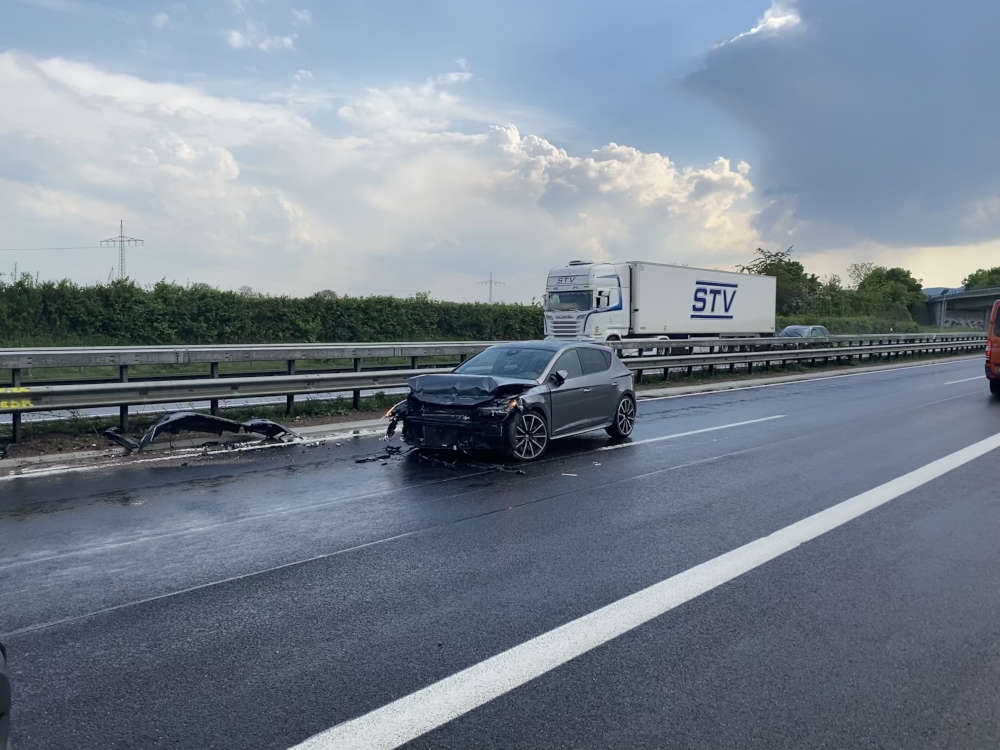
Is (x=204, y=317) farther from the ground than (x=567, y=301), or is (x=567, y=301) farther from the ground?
(x=567, y=301)

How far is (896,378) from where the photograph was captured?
984 inches

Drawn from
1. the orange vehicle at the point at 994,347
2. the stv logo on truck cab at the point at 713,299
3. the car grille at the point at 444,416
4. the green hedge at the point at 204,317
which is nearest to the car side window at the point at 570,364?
the car grille at the point at 444,416

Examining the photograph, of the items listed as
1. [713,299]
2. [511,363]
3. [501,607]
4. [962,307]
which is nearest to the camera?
[501,607]

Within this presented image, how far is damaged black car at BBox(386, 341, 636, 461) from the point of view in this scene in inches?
383

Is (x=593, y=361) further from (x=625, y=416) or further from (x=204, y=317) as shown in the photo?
(x=204, y=317)

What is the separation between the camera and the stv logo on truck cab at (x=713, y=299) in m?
35.3

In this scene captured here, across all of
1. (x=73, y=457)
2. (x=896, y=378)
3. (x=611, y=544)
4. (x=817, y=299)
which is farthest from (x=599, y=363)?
(x=817, y=299)

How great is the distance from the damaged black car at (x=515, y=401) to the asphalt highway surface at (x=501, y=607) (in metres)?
0.78

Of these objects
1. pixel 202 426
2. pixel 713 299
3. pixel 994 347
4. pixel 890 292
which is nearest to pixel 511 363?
pixel 202 426

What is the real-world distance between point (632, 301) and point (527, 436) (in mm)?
22599

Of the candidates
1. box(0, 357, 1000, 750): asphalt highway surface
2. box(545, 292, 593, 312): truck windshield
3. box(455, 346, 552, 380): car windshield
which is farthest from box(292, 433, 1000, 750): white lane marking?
box(545, 292, 593, 312): truck windshield

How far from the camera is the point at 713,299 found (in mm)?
36812

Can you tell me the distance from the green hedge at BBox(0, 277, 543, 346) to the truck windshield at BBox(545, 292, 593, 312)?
977cm

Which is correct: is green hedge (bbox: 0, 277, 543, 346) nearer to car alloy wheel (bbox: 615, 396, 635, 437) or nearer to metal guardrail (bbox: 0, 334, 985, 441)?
metal guardrail (bbox: 0, 334, 985, 441)
